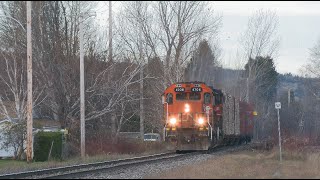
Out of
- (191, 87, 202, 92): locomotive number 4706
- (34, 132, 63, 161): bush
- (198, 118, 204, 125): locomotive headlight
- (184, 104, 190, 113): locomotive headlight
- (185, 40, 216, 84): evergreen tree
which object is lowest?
(34, 132, 63, 161): bush

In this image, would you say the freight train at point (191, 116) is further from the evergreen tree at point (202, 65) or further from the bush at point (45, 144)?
the evergreen tree at point (202, 65)

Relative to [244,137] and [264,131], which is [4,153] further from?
[264,131]

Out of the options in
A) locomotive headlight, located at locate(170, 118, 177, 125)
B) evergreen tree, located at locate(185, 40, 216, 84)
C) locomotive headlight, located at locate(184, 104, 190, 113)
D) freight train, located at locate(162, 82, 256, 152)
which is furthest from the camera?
evergreen tree, located at locate(185, 40, 216, 84)

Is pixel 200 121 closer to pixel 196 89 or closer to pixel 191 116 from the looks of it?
pixel 191 116

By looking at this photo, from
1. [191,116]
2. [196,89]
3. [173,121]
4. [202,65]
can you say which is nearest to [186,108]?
[191,116]

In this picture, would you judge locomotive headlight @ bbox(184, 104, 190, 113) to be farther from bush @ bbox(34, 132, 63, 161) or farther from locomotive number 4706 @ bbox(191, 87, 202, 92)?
bush @ bbox(34, 132, 63, 161)

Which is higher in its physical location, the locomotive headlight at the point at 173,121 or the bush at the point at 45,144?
the locomotive headlight at the point at 173,121

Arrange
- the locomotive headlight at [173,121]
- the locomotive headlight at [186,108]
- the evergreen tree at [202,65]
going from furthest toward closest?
1. the evergreen tree at [202,65]
2. the locomotive headlight at [186,108]
3. the locomotive headlight at [173,121]

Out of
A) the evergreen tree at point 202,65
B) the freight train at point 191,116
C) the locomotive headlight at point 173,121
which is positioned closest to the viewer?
the freight train at point 191,116

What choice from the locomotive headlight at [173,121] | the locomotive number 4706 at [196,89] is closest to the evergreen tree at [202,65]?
the locomotive number 4706 at [196,89]

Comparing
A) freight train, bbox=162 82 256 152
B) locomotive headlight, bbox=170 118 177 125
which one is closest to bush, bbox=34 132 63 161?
freight train, bbox=162 82 256 152

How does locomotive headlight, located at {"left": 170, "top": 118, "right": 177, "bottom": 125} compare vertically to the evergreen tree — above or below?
below

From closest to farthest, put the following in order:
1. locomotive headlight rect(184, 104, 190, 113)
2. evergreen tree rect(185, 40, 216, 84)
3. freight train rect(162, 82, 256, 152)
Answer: freight train rect(162, 82, 256, 152), locomotive headlight rect(184, 104, 190, 113), evergreen tree rect(185, 40, 216, 84)

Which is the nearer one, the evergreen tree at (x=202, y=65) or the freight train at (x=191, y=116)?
the freight train at (x=191, y=116)
